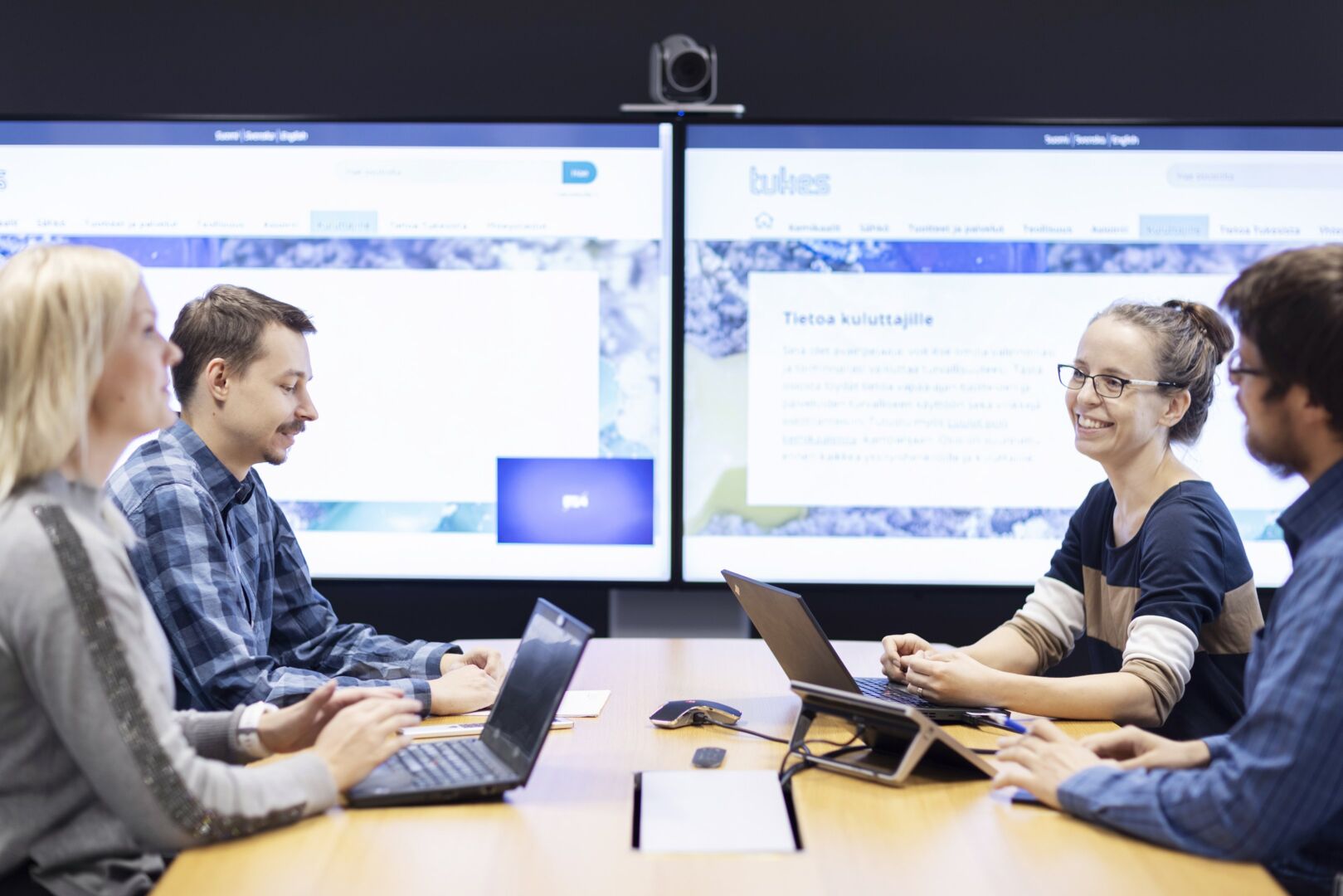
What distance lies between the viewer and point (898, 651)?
2.13 m

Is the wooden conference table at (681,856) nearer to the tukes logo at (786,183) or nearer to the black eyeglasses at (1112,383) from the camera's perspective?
the black eyeglasses at (1112,383)

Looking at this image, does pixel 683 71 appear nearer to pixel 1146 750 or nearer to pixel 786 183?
pixel 786 183

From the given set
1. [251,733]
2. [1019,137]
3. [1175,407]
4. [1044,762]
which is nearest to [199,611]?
[251,733]

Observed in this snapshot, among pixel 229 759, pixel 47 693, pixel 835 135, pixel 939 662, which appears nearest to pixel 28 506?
pixel 47 693

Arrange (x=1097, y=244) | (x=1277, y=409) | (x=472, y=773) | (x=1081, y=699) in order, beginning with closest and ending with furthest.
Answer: (x=1277, y=409), (x=472, y=773), (x=1081, y=699), (x=1097, y=244)

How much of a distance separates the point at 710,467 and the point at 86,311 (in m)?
2.07

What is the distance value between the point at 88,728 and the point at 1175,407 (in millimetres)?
1907

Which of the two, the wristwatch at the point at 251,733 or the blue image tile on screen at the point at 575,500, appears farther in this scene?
the blue image tile on screen at the point at 575,500

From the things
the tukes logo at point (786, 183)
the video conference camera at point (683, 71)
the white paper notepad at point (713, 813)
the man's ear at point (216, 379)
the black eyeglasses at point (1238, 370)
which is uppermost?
the video conference camera at point (683, 71)

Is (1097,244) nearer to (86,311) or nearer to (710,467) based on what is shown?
(710,467)

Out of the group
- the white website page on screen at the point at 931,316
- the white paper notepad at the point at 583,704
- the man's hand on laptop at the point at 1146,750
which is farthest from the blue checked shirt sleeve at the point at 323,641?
the man's hand on laptop at the point at 1146,750

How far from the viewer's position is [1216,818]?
1307 millimetres

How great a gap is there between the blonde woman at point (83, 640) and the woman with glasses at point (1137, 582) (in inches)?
45.9

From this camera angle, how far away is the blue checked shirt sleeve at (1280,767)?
1247 mm
